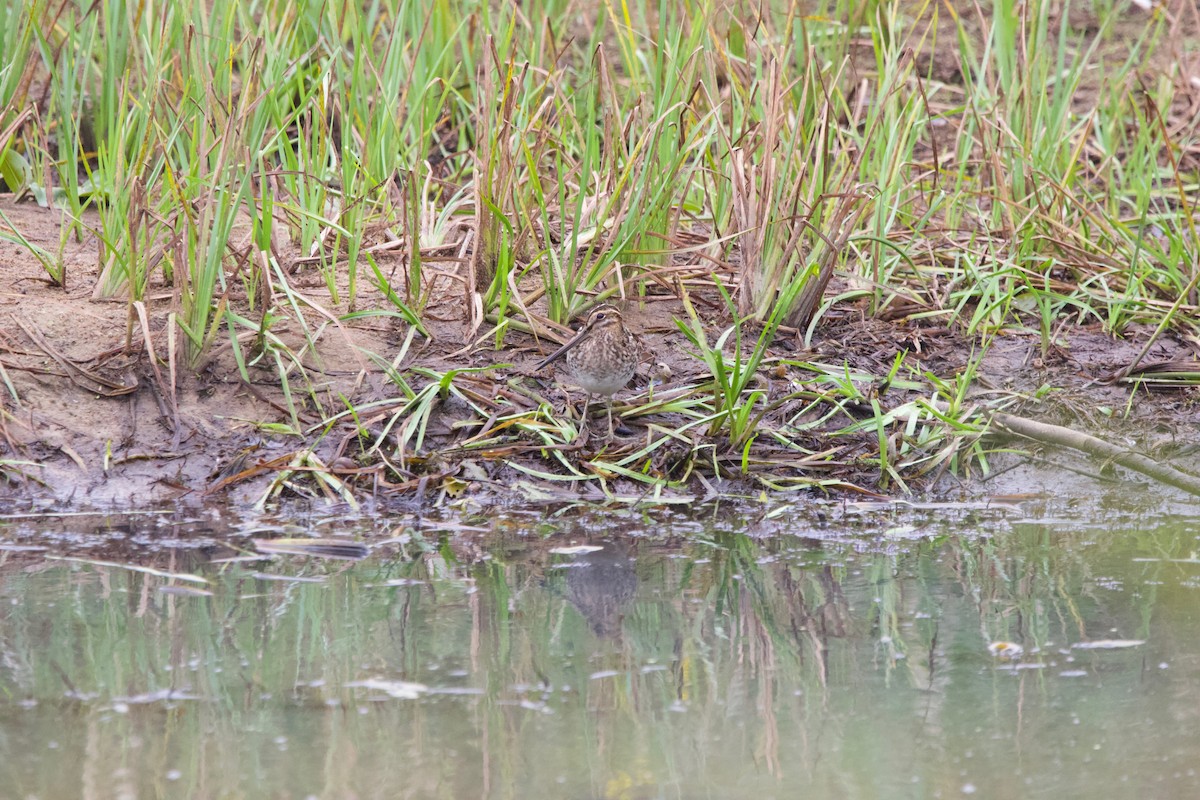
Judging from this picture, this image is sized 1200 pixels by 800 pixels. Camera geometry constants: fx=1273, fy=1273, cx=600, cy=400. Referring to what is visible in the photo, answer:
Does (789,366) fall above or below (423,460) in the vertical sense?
above

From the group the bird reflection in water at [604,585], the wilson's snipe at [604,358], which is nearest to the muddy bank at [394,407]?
the wilson's snipe at [604,358]

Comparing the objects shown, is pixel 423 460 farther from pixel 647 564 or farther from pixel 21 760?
pixel 21 760

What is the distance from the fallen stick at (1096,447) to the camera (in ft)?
13.3

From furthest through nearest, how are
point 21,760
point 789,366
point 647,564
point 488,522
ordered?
point 789,366
point 488,522
point 647,564
point 21,760

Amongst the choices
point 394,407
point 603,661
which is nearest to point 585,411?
point 394,407

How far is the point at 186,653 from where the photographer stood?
9.30 feet

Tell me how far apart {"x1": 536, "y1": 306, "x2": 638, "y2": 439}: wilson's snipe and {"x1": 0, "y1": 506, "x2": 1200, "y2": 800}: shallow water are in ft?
1.52

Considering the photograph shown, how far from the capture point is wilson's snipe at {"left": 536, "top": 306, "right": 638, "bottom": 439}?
13.4ft

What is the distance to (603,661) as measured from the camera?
2854 mm

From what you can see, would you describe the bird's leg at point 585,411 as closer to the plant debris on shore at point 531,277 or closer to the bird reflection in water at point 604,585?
the plant debris on shore at point 531,277

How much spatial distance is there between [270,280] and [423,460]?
85 cm

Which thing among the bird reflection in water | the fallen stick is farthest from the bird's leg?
the fallen stick

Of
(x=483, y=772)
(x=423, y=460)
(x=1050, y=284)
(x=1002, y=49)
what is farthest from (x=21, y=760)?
(x=1002, y=49)

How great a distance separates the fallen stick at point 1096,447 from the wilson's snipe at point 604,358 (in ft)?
4.17
